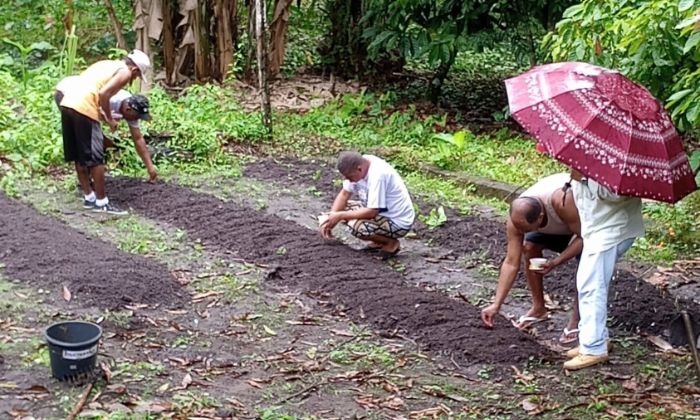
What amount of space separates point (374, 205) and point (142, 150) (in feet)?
9.67

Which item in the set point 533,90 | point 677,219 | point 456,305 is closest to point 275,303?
point 456,305

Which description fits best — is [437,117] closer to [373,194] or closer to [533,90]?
[373,194]

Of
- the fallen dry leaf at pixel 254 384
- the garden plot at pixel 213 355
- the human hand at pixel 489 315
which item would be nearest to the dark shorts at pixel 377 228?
the garden plot at pixel 213 355

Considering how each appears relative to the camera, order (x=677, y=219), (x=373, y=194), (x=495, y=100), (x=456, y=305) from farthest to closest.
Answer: (x=495, y=100) < (x=677, y=219) < (x=373, y=194) < (x=456, y=305)

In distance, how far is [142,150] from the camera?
907cm

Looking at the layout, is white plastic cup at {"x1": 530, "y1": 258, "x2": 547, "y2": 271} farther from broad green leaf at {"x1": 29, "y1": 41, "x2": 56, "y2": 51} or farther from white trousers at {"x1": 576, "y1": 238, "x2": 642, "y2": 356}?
broad green leaf at {"x1": 29, "y1": 41, "x2": 56, "y2": 51}

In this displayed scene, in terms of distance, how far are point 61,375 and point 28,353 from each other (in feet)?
1.84

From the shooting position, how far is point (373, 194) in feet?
23.4

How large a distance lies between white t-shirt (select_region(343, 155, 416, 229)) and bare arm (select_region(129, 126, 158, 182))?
8.42ft

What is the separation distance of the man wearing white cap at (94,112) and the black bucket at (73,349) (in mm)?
3634

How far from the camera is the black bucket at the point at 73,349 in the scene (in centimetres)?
467

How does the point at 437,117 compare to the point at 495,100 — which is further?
the point at 495,100

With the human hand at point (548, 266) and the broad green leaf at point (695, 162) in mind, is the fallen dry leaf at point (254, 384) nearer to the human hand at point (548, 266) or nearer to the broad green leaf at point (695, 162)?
the human hand at point (548, 266)

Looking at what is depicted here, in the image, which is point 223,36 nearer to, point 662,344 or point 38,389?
point 662,344
